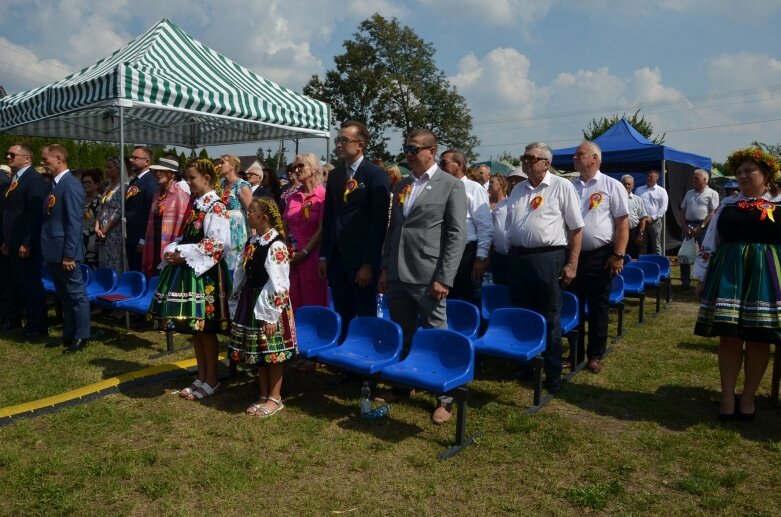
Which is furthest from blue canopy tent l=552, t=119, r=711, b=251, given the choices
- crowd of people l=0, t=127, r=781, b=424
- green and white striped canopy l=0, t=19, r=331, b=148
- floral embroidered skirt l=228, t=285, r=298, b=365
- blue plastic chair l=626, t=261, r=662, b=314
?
floral embroidered skirt l=228, t=285, r=298, b=365

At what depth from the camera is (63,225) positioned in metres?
5.74

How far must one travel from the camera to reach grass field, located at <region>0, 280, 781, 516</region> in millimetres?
3082

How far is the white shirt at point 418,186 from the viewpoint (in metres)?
4.14

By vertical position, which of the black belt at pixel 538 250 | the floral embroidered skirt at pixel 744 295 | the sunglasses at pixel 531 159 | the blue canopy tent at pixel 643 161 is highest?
the blue canopy tent at pixel 643 161

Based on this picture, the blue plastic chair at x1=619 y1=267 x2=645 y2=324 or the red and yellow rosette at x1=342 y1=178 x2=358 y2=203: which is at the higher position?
the red and yellow rosette at x1=342 y1=178 x2=358 y2=203

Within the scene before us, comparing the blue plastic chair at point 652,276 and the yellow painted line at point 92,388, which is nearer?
the yellow painted line at point 92,388

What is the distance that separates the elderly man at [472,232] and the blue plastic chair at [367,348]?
126 cm

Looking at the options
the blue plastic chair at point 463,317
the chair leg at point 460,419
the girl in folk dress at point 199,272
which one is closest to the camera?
the chair leg at point 460,419

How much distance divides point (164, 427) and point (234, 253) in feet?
4.46

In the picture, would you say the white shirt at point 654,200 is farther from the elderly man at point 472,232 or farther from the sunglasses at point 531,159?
the sunglasses at point 531,159

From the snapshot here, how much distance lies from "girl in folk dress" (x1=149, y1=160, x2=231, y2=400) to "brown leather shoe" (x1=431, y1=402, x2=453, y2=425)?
167cm

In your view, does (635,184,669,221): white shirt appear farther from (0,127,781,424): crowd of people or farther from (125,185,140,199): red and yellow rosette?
(125,185,140,199): red and yellow rosette

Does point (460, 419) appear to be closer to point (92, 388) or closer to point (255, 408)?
point (255, 408)

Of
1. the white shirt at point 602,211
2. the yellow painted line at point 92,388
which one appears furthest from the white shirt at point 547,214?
the yellow painted line at point 92,388
